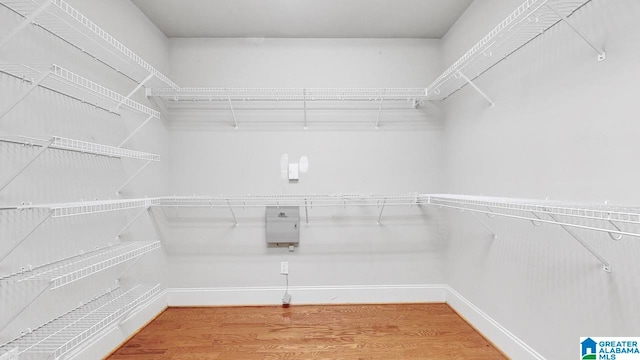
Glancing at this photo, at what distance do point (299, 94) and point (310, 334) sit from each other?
1830 millimetres

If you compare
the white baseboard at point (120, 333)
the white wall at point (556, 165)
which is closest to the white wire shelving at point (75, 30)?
the white baseboard at point (120, 333)

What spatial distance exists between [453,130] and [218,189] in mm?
2049

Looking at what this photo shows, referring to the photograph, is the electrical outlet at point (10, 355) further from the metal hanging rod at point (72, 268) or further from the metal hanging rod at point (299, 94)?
the metal hanging rod at point (299, 94)

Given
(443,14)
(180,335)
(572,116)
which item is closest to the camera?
(572,116)

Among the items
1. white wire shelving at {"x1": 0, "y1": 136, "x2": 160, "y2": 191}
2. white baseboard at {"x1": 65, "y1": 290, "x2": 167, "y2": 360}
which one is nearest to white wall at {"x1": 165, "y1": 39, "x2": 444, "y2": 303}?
white baseboard at {"x1": 65, "y1": 290, "x2": 167, "y2": 360}

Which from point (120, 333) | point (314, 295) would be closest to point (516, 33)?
point (314, 295)

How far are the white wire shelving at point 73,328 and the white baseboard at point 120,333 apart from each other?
0.72 ft

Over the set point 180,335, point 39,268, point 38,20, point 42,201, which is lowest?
point 180,335

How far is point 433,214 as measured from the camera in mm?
2518

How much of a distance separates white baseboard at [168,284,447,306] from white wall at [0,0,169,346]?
0.38 metres

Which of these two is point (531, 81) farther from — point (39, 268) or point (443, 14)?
point (39, 268)

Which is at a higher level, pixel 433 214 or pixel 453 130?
pixel 453 130

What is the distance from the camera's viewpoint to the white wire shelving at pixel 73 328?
1.15 meters

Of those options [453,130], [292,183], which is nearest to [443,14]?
[453,130]
